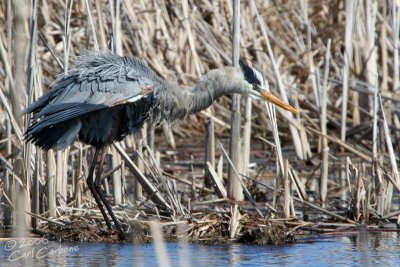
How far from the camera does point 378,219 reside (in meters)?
5.61

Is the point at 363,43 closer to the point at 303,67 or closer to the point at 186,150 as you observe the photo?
the point at 303,67

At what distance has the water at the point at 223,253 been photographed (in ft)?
15.1

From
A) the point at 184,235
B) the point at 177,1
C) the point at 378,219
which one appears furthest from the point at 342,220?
the point at 177,1

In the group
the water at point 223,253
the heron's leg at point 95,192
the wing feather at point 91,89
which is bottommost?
the water at point 223,253

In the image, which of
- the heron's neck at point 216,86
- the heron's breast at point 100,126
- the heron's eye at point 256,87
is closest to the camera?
the heron's breast at point 100,126

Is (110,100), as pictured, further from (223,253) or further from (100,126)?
(223,253)

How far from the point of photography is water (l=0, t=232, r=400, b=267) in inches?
182

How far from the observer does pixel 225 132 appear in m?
9.27

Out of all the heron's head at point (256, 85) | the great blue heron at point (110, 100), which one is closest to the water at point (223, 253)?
the great blue heron at point (110, 100)

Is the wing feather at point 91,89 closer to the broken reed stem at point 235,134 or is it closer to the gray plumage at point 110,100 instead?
the gray plumage at point 110,100

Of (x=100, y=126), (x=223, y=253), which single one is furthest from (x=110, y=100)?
(x=223, y=253)

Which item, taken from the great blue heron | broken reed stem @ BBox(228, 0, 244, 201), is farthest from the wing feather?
broken reed stem @ BBox(228, 0, 244, 201)

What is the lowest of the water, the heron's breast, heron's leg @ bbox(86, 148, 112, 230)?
the water

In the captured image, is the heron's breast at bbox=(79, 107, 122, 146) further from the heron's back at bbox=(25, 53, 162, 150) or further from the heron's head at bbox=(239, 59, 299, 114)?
the heron's head at bbox=(239, 59, 299, 114)
